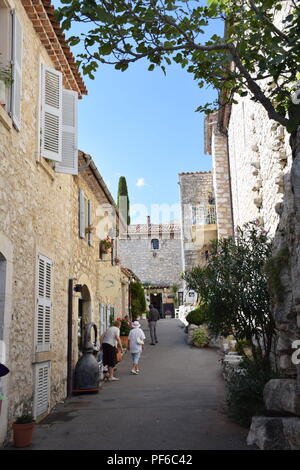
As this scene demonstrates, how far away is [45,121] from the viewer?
7.73m

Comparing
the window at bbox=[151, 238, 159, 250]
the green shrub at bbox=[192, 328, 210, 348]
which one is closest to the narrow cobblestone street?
the green shrub at bbox=[192, 328, 210, 348]

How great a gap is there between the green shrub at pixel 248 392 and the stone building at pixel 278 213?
649 millimetres

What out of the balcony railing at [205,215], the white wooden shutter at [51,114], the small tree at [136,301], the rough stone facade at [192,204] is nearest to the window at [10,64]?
the white wooden shutter at [51,114]

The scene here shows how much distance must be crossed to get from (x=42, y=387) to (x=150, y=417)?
1.75 metres

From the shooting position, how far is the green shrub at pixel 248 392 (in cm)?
605

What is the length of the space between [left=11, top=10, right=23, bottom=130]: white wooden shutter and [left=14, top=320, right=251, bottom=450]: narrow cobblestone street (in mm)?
4213

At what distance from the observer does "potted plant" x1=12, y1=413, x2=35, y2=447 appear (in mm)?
5445

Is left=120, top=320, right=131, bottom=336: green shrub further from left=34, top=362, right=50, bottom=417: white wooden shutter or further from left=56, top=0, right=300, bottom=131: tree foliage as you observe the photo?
left=56, top=0, right=300, bottom=131: tree foliage

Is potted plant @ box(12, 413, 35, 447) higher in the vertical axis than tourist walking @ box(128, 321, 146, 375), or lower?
lower

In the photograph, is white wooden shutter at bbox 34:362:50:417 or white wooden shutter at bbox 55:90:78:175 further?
white wooden shutter at bbox 55:90:78:175

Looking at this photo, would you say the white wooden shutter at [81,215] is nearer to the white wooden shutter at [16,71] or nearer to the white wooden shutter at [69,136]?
the white wooden shutter at [69,136]

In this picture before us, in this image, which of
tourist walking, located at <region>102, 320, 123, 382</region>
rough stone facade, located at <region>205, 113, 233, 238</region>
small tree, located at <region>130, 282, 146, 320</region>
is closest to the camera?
tourist walking, located at <region>102, 320, 123, 382</region>
